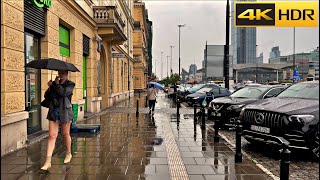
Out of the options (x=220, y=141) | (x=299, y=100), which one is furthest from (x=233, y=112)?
(x=299, y=100)

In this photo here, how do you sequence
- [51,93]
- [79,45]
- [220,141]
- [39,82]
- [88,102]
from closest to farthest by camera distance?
1. [51,93]
2. [220,141]
3. [39,82]
4. [79,45]
5. [88,102]

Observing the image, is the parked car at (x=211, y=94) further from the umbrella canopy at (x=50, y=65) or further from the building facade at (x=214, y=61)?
the umbrella canopy at (x=50, y=65)

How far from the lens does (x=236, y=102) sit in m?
10.8

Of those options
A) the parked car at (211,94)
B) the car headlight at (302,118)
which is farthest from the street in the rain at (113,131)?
the parked car at (211,94)

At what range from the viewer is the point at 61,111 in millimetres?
5598

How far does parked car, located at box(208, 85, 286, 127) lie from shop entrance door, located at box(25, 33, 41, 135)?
5.89m

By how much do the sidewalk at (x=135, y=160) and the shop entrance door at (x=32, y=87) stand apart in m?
1.03

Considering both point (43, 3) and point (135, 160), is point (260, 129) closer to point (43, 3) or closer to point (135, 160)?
point (135, 160)

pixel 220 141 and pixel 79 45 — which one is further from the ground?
pixel 79 45

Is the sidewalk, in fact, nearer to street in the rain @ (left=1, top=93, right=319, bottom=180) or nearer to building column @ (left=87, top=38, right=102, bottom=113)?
Result: street in the rain @ (left=1, top=93, right=319, bottom=180)

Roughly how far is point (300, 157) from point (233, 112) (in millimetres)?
3903

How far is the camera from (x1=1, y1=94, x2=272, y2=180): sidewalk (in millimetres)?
5281

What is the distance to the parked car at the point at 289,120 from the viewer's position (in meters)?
6.02

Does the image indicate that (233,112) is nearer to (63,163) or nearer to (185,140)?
(185,140)
